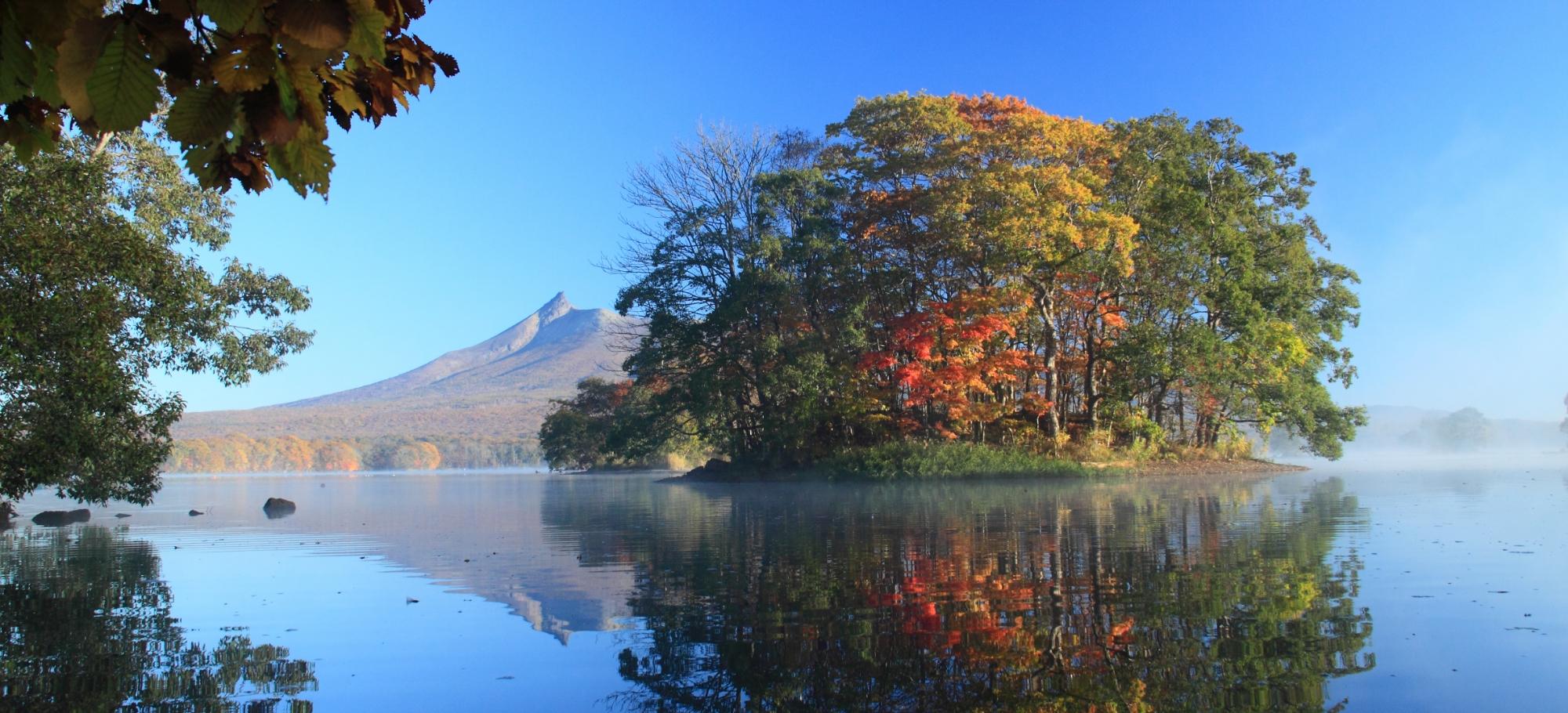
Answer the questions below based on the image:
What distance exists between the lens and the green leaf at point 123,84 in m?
1.84

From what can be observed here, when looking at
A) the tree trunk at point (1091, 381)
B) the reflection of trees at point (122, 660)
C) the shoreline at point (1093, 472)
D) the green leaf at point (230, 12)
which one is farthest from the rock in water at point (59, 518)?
the tree trunk at point (1091, 381)

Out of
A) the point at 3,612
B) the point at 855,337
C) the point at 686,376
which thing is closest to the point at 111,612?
the point at 3,612

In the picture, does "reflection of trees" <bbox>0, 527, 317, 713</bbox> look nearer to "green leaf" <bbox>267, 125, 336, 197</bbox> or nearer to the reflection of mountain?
the reflection of mountain

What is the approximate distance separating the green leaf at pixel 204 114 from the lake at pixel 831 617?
9.38 feet

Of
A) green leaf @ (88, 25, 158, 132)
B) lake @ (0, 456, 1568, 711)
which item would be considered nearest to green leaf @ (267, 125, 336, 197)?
green leaf @ (88, 25, 158, 132)

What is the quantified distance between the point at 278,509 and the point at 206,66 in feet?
71.5

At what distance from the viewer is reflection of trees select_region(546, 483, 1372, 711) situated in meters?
4.04

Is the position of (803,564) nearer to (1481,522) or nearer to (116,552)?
(1481,522)

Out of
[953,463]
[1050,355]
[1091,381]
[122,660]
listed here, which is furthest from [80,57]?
[1091,381]

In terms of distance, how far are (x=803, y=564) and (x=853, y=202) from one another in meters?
24.7

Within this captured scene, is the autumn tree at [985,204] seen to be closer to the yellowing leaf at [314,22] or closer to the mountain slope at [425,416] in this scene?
the yellowing leaf at [314,22]

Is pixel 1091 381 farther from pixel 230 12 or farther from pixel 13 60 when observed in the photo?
pixel 13 60

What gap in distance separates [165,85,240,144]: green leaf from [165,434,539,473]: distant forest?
4245 inches

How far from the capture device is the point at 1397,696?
3.86 metres
